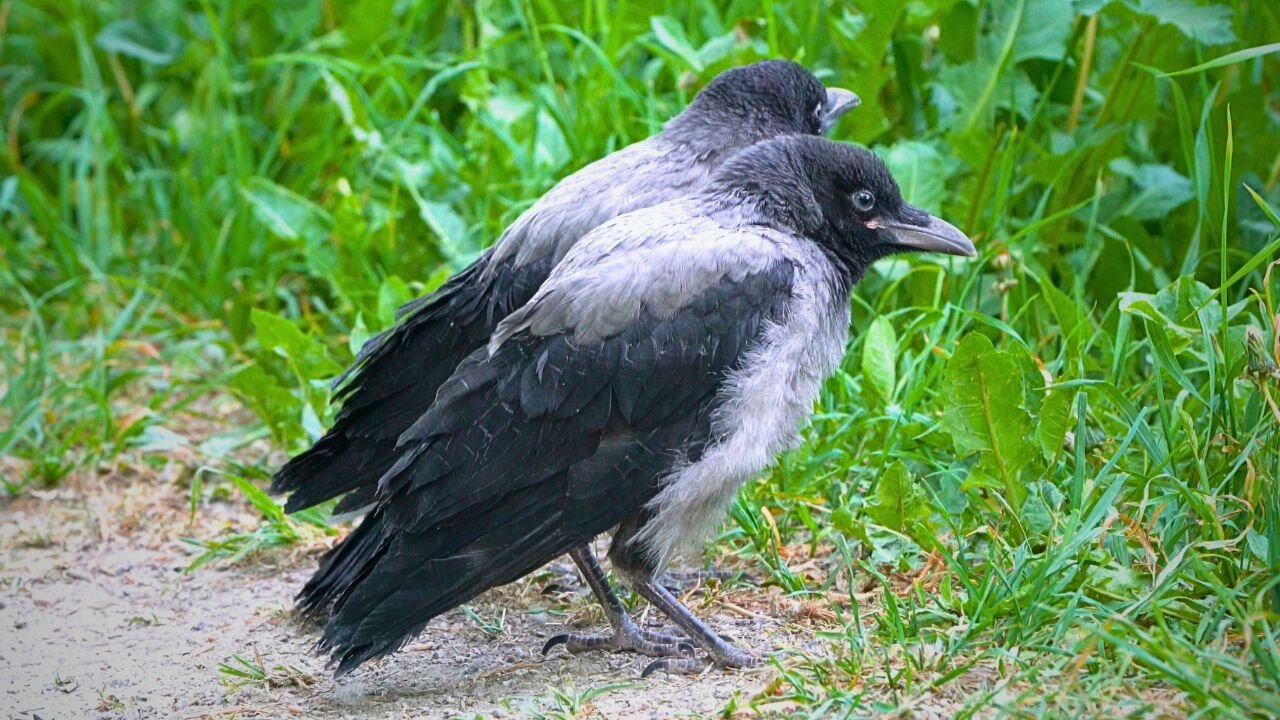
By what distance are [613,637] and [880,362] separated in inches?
48.8

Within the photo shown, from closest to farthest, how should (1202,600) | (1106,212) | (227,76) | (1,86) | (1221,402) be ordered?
1. (1202,600)
2. (1221,402)
3. (1106,212)
4. (227,76)
5. (1,86)

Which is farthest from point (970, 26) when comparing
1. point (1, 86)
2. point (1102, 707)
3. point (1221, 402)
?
point (1, 86)

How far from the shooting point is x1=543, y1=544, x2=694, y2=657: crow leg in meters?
3.71

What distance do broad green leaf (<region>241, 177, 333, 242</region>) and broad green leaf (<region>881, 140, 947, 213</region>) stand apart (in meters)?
2.40

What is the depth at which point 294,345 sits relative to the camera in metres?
4.94

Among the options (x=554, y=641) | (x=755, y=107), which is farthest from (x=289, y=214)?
(x=554, y=641)

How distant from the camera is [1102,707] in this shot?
9.39 feet

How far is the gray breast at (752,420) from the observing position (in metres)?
3.50

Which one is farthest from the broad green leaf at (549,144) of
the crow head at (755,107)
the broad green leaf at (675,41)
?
the crow head at (755,107)

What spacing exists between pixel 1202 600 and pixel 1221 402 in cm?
53

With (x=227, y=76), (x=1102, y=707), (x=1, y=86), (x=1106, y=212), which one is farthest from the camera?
(x=1, y=86)

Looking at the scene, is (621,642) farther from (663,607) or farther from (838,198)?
(838,198)

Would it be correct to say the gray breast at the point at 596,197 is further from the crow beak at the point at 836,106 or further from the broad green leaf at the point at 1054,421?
the broad green leaf at the point at 1054,421

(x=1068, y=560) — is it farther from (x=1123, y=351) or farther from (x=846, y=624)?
(x=1123, y=351)
